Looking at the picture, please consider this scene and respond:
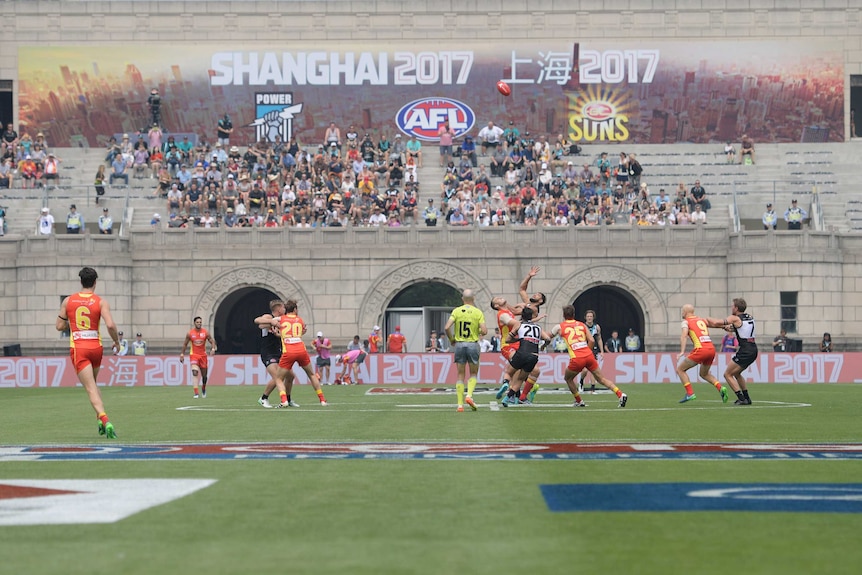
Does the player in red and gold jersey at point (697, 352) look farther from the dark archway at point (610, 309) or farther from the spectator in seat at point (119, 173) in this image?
the spectator in seat at point (119, 173)

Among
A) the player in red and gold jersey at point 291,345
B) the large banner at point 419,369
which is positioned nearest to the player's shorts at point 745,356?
the player in red and gold jersey at point 291,345

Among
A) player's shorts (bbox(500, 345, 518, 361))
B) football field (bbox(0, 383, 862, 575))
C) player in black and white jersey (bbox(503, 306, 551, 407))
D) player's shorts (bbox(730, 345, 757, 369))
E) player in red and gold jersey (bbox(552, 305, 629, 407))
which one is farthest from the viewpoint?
player's shorts (bbox(500, 345, 518, 361))

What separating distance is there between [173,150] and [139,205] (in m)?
3.54

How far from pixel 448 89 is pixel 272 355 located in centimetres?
3472

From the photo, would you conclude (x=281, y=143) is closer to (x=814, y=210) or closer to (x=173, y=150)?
(x=173, y=150)

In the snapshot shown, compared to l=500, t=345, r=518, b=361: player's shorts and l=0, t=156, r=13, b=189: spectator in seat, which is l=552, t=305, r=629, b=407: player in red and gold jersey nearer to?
l=500, t=345, r=518, b=361: player's shorts

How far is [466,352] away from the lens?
22.6 meters

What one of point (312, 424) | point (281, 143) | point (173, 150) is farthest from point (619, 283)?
point (312, 424)

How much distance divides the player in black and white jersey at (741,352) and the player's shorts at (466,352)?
17.3 ft

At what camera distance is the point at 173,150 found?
181ft

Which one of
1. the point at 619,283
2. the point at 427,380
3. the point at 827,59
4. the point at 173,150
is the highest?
the point at 827,59

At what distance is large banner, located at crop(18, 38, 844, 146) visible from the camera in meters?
59.2

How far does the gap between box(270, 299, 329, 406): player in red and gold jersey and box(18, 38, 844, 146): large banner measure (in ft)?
112

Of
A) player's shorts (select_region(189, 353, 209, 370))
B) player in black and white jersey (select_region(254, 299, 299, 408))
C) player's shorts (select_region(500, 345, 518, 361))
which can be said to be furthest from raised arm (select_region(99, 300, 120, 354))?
player's shorts (select_region(189, 353, 209, 370))
